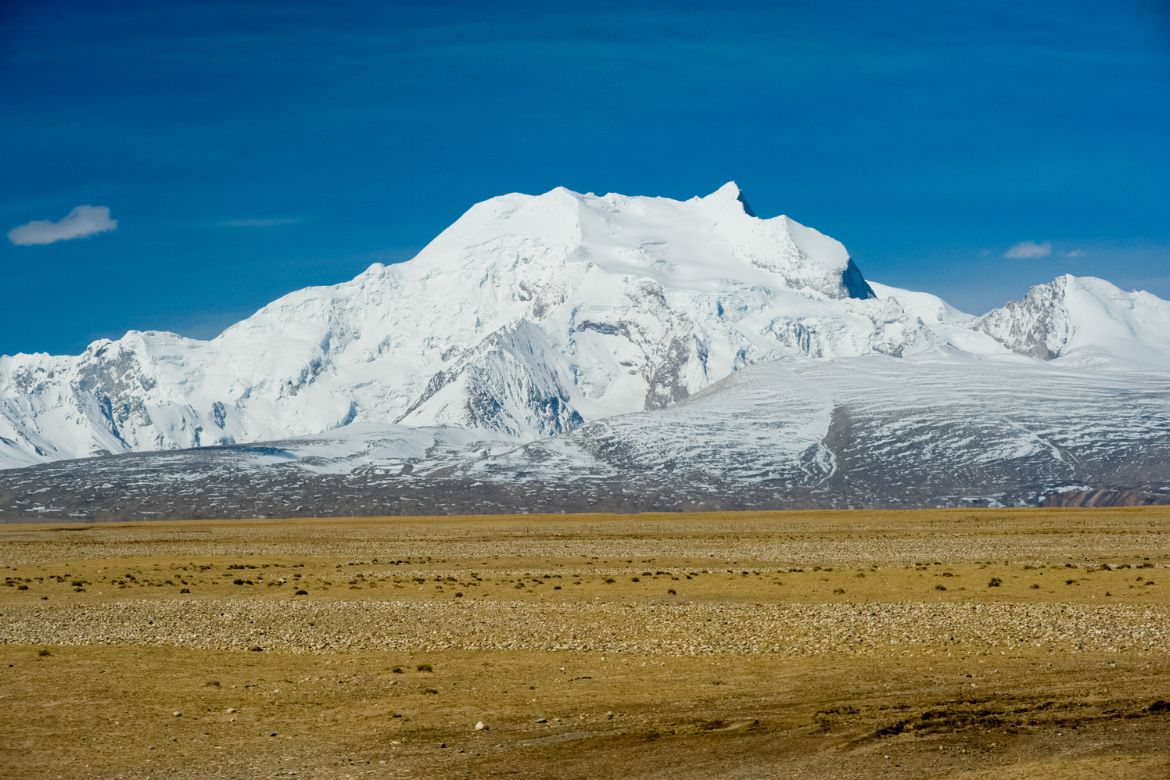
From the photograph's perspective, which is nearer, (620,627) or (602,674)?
(602,674)

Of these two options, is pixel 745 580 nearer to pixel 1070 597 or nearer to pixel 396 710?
pixel 1070 597

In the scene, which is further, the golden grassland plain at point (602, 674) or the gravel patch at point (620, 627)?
the gravel patch at point (620, 627)

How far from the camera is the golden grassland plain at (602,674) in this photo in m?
24.6

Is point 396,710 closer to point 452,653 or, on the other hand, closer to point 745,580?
point 452,653

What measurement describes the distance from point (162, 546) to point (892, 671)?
3487 inches

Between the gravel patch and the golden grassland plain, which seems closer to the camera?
the golden grassland plain

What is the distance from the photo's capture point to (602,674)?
108ft

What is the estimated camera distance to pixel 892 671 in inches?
1260

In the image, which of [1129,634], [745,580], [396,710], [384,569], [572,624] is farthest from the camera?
[384,569]

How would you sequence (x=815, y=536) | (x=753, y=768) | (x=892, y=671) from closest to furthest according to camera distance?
(x=753, y=768) < (x=892, y=671) < (x=815, y=536)

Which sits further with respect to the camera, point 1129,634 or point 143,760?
point 1129,634

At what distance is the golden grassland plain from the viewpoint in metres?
24.6

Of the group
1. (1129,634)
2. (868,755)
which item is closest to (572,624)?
(1129,634)

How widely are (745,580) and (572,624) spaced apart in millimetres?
17801
